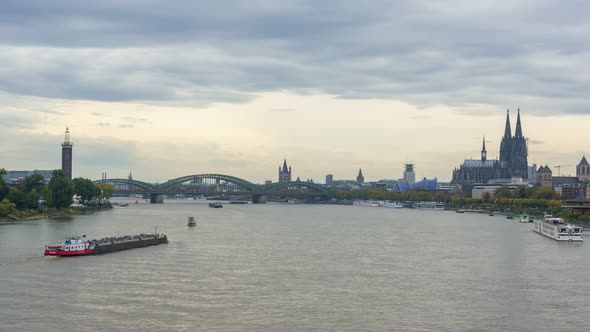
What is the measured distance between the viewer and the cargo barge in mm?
57375

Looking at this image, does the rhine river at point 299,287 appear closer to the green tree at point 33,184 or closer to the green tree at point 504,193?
the green tree at point 33,184

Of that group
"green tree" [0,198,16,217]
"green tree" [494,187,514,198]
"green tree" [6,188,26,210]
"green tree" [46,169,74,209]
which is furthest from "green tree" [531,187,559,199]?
"green tree" [0,198,16,217]

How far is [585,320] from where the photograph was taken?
35.5 metres

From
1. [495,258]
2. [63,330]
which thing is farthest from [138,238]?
[63,330]

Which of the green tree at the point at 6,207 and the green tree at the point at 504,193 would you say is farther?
the green tree at the point at 504,193

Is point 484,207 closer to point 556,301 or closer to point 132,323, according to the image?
point 556,301

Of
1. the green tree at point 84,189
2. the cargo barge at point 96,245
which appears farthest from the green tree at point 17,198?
the cargo barge at point 96,245

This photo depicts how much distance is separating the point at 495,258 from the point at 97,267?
95.6 ft

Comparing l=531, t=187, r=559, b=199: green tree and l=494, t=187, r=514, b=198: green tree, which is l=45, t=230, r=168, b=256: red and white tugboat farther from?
l=494, t=187, r=514, b=198: green tree

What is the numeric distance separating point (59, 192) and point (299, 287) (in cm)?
8015

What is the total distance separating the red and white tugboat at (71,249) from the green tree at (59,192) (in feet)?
191

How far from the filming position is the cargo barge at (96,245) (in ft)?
188

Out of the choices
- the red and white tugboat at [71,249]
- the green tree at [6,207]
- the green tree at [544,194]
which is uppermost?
the green tree at [544,194]

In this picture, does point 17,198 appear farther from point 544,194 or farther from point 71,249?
point 544,194
